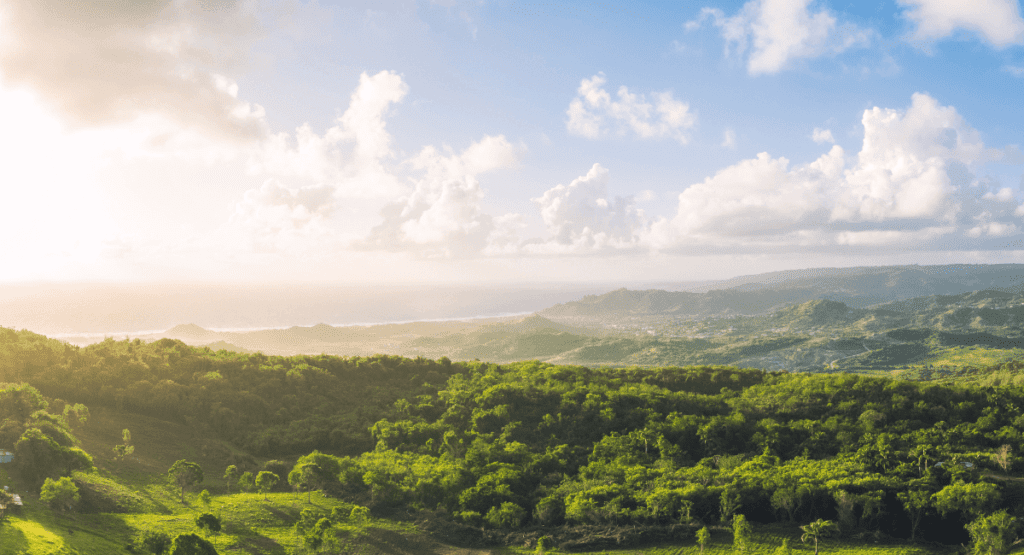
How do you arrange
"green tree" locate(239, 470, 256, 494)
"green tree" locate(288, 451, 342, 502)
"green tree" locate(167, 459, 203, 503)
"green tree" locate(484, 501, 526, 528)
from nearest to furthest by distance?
"green tree" locate(484, 501, 526, 528) → "green tree" locate(167, 459, 203, 503) → "green tree" locate(239, 470, 256, 494) → "green tree" locate(288, 451, 342, 502)

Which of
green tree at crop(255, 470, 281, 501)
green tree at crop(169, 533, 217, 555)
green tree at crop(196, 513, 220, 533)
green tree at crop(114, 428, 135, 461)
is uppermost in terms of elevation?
green tree at crop(169, 533, 217, 555)

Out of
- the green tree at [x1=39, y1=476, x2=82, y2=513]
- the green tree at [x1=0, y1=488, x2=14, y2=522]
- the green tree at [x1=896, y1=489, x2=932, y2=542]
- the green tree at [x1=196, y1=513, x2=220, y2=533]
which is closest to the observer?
the green tree at [x1=0, y1=488, x2=14, y2=522]

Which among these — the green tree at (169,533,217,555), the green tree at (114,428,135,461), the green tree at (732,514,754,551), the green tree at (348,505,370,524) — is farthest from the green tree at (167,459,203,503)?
the green tree at (732,514,754,551)

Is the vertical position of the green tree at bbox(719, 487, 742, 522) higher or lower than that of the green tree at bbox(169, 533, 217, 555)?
lower

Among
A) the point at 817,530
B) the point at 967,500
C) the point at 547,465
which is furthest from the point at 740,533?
the point at 547,465

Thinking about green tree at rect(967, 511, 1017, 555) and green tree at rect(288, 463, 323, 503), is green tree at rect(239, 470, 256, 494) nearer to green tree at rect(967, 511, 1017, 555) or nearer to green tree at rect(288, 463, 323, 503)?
green tree at rect(288, 463, 323, 503)

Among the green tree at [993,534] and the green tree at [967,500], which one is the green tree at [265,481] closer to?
the green tree at [993,534]

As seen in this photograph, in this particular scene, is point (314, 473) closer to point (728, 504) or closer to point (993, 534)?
point (728, 504)
